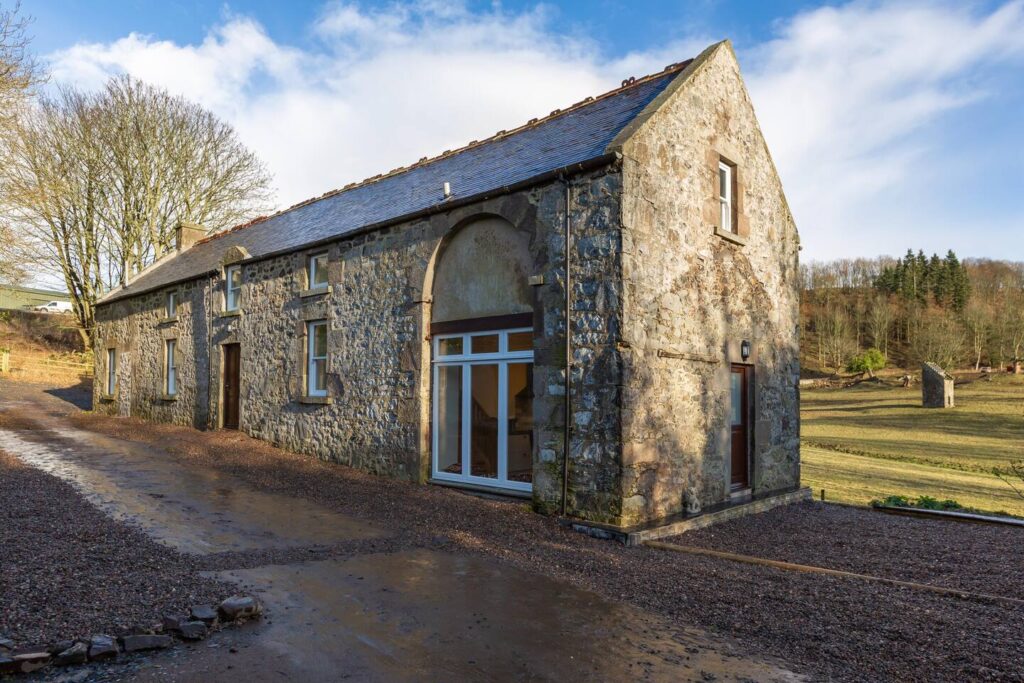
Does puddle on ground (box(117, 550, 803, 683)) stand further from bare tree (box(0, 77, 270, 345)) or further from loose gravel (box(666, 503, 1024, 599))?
bare tree (box(0, 77, 270, 345))

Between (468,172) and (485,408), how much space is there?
4605mm

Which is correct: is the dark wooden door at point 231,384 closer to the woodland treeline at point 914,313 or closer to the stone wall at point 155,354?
the stone wall at point 155,354

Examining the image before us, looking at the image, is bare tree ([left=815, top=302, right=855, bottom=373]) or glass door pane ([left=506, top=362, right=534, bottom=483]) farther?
bare tree ([left=815, top=302, right=855, bottom=373])

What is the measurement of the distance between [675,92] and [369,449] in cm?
773

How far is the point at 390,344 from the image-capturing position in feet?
38.2

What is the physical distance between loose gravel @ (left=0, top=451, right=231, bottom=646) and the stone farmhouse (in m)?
4.64

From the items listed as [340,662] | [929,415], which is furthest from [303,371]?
[929,415]

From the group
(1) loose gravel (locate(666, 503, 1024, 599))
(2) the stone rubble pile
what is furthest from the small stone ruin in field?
(2) the stone rubble pile

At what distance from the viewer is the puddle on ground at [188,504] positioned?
7422 millimetres

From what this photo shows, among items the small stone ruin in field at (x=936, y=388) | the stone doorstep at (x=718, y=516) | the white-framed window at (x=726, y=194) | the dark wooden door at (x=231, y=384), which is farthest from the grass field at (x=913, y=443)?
the dark wooden door at (x=231, y=384)

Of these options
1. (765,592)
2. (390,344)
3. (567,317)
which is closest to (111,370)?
(390,344)

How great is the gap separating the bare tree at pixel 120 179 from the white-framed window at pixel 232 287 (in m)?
12.7

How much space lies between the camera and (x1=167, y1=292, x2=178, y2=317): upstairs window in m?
19.1

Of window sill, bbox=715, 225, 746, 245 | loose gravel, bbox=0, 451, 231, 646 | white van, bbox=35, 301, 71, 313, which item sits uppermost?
white van, bbox=35, 301, 71, 313
